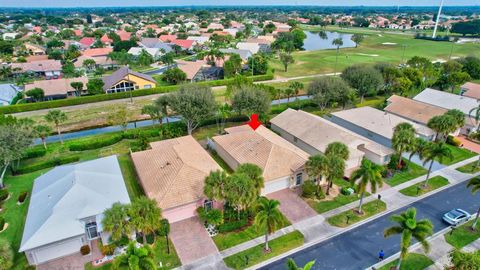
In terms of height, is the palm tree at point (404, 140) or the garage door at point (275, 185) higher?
the palm tree at point (404, 140)

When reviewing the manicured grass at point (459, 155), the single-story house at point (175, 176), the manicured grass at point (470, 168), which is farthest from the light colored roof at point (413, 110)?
the single-story house at point (175, 176)

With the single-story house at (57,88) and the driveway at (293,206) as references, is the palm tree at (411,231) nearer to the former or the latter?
the driveway at (293,206)

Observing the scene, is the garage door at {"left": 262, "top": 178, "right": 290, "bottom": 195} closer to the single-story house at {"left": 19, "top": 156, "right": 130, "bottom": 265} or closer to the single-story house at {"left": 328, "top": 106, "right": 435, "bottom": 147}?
the single-story house at {"left": 19, "top": 156, "right": 130, "bottom": 265}

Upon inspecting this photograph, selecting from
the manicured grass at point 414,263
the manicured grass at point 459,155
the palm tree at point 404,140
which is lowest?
the manicured grass at point 459,155

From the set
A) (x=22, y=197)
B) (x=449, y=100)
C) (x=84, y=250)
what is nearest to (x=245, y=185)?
(x=84, y=250)

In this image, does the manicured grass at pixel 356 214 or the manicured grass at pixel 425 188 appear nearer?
the manicured grass at pixel 356 214

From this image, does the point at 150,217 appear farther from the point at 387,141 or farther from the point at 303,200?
the point at 387,141

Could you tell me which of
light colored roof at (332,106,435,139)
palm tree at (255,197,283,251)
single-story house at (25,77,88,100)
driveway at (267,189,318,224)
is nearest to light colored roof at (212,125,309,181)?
driveway at (267,189,318,224)
